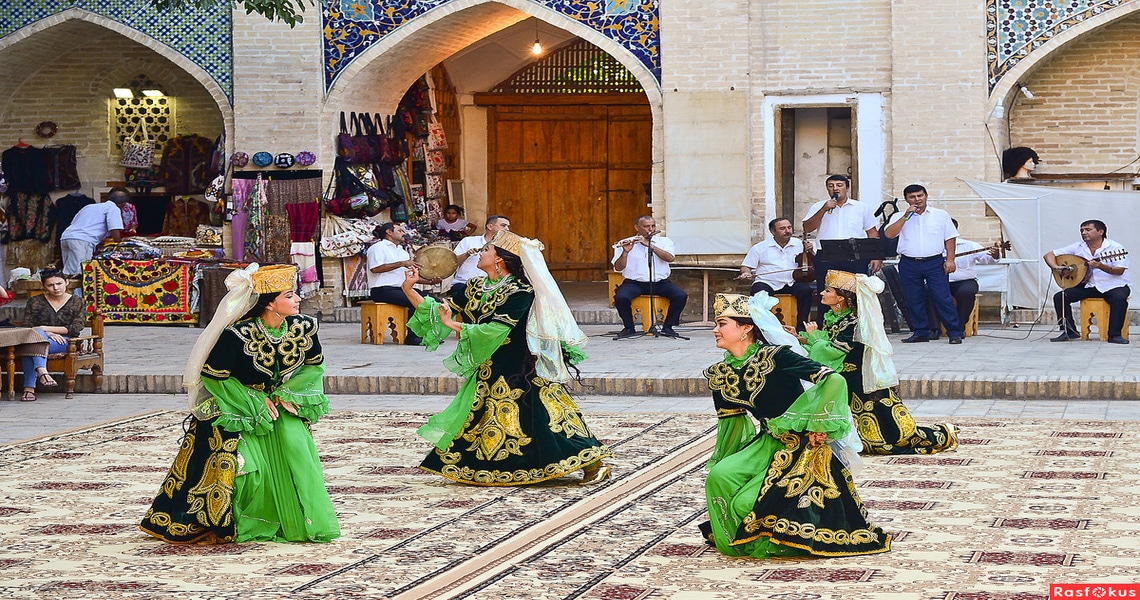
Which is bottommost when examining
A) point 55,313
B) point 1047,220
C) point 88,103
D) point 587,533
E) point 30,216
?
point 587,533

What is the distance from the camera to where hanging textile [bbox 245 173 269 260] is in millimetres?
14678

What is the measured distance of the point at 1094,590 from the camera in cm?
466

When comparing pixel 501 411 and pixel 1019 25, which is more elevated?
pixel 1019 25

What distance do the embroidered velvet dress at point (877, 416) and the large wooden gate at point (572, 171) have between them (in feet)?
35.5

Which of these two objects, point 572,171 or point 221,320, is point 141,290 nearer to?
point 572,171

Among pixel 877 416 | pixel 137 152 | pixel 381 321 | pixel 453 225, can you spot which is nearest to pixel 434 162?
pixel 453 225

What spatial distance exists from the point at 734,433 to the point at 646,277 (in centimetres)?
744

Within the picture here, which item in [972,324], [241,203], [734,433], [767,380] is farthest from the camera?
[241,203]

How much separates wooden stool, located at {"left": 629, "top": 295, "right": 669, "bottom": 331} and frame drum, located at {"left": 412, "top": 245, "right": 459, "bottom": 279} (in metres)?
1.55

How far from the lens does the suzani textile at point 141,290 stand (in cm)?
1466

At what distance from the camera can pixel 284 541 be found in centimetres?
576

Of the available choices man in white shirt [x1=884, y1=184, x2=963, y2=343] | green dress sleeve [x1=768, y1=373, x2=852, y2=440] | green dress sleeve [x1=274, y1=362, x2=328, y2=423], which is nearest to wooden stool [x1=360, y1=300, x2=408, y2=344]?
man in white shirt [x1=884, y1=184, x2=963, y2=343]

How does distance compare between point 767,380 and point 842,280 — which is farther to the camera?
point 842,280

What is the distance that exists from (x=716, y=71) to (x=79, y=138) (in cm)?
672
